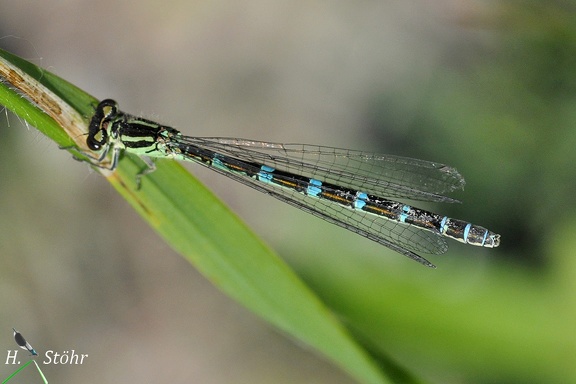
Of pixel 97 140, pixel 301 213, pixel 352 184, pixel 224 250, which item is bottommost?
pixel 224 250

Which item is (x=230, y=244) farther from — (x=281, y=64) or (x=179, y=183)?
(x=281, y=64)

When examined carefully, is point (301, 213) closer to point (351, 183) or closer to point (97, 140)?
point (351, 183)

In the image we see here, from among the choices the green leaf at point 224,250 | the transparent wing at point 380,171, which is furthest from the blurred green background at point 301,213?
the green leaf at point 224,250

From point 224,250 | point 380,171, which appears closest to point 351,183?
point 380,171

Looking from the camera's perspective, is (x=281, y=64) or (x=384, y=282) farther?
(x=281, y=64)

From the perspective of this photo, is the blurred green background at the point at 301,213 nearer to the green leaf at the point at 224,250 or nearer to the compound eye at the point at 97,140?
the green leaf at the point at 224,250

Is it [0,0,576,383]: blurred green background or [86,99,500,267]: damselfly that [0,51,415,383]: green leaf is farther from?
[0,0,576,383]: blurred green background

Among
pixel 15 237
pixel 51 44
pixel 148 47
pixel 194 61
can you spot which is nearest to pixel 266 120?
pixel 194 61
